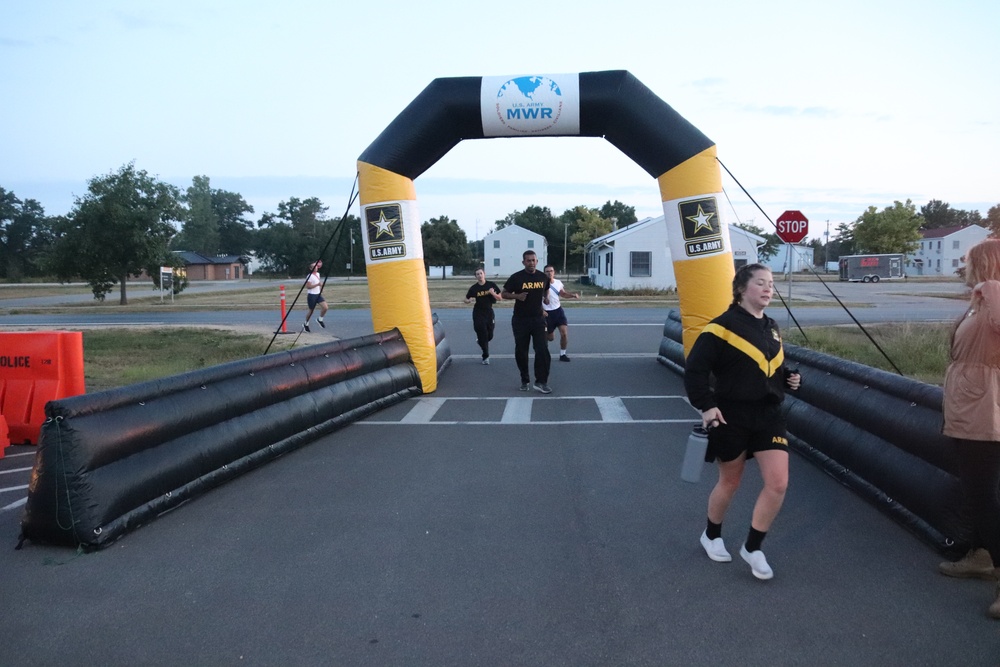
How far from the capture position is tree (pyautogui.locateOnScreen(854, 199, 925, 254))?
73.6 meters

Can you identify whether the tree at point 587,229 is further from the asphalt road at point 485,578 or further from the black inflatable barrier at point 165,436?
the asphalt road at point 485,578

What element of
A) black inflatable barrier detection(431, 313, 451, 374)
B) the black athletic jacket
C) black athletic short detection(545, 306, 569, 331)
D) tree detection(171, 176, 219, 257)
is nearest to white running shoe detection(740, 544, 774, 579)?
the black athletic jacket

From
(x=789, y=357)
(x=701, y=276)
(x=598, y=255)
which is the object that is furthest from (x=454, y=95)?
(x=598, y=255)

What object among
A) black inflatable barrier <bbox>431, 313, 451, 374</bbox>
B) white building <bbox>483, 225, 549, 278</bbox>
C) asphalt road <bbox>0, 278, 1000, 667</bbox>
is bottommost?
asphalt road <bbox>0, 278, 1000, 667</bbox>

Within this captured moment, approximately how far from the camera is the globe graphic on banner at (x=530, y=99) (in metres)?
10.6

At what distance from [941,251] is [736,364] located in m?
98.5

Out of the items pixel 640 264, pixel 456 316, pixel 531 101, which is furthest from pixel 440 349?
pixel 640 264

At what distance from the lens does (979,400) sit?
13.0 ft

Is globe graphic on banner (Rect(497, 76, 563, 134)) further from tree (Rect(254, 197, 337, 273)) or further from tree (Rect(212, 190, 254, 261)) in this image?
tree (Rect(212, 190, 254, 261))

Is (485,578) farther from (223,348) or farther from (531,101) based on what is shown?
(223,348)


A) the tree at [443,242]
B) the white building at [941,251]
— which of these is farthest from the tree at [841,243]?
the tree at [443,242]

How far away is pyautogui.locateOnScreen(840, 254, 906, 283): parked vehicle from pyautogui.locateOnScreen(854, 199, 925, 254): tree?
9156 millimetres

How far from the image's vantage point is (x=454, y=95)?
34.9 ft

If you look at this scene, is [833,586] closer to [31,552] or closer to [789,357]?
[789,357]
